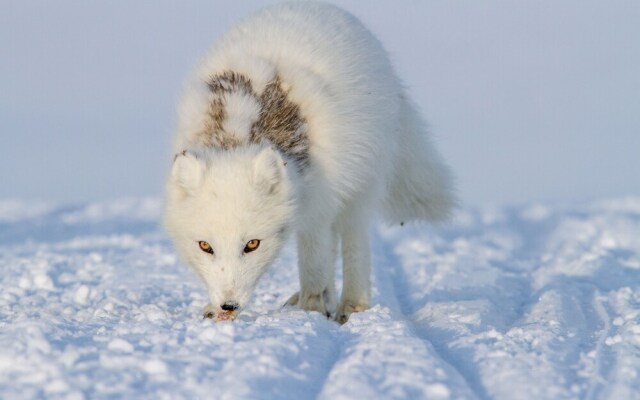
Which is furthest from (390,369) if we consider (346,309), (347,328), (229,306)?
(346,309)

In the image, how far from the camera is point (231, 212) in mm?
4699

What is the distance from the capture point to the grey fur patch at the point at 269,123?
5.17 meters

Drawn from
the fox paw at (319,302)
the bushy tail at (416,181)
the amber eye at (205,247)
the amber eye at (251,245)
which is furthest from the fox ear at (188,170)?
the bushy tail at (416,181)

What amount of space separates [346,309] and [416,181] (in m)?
1.20

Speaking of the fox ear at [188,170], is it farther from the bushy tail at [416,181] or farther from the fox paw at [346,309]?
the bushy tail at [416,181]

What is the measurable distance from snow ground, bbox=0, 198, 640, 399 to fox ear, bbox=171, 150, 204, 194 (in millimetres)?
731

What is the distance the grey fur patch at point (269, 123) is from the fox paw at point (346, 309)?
127cm

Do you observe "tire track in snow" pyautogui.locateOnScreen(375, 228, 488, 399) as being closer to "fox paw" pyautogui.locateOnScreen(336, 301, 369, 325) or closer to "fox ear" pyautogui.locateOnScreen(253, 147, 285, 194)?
"fox paw" pyautogui.locateOnScreen(336, 301, 369, 325)

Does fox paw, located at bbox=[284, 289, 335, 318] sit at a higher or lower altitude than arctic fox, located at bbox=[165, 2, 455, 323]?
lower

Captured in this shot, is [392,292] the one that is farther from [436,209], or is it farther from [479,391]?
[479,391]

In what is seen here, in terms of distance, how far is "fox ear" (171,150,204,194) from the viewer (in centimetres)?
475

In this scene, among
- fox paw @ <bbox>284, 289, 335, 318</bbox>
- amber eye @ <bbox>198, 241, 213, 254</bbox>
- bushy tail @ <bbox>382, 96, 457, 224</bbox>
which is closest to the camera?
amber eye @ <bbox>198, 241, 213, 254</bbox>

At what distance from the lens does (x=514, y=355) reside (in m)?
4.14

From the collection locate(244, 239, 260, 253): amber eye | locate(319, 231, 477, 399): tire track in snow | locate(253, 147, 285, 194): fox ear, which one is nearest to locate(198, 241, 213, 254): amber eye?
locate(244, 239, 260, 253): amber eye
